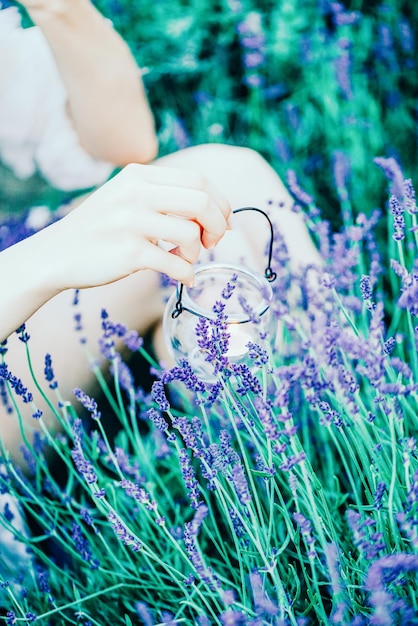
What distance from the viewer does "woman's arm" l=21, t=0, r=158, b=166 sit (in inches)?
47.5

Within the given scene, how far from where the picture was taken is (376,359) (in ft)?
2.11

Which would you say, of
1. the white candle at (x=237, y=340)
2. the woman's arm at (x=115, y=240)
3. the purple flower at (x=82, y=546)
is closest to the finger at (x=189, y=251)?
the woman's arm at (x=115, y=240)

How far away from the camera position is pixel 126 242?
729mm

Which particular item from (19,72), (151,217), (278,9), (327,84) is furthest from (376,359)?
(278,9)

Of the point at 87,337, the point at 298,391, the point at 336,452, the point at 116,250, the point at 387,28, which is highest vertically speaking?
the point at 116,250

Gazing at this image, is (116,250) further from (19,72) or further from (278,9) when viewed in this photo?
(278,9)

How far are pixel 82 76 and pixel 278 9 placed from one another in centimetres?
84

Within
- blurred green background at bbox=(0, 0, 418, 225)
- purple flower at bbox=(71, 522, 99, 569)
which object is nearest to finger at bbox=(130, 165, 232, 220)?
purple flower at bbox=(71, 522, 99, 569)

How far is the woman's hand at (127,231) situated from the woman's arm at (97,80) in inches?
22.7

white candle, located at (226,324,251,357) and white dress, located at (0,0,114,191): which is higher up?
white dress, located at (0,0,114,191)

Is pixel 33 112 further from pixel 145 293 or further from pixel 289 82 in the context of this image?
pixel 289 82

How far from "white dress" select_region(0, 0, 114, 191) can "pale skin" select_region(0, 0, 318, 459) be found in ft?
0.17

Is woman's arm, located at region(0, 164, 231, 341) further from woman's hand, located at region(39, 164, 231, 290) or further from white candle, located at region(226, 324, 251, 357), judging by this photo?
white candle, located at region(226, 324, 251, 357)

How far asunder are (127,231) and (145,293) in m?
0.48
